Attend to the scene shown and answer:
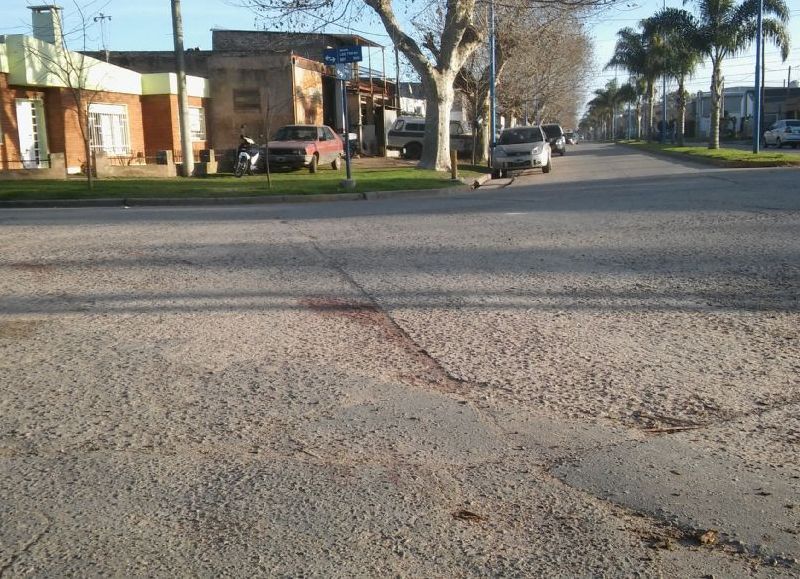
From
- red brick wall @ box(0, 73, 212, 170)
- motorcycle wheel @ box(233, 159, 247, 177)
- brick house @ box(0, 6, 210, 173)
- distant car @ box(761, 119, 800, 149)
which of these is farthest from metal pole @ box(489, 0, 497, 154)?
distant car @ box(761, 119, 800, 149)

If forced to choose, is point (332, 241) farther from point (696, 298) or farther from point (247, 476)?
point (247, 476)

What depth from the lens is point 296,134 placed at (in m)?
28.4

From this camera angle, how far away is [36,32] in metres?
28.3

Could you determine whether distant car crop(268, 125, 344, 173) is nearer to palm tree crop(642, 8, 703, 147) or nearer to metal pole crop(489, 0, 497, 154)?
metal pole crop(489, 0, 497, 154)

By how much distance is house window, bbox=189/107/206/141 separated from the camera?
1357 inches

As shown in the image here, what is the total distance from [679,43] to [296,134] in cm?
2419

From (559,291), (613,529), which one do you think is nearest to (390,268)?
(559,291)

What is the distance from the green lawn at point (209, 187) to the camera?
18922 millimetres

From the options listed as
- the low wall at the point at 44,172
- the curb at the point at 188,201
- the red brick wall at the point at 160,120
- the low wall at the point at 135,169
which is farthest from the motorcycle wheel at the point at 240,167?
the red brick wall at the point at 160,120

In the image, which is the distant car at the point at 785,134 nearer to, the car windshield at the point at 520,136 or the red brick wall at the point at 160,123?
the car windshield at the point at 520,136

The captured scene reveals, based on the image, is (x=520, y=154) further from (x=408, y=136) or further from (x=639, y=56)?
(x=639, y=56)

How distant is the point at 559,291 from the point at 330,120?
1515 inches

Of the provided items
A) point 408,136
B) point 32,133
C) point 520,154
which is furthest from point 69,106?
point 408,136

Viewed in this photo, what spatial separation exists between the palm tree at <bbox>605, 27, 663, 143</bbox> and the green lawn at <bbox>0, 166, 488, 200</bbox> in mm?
38626
